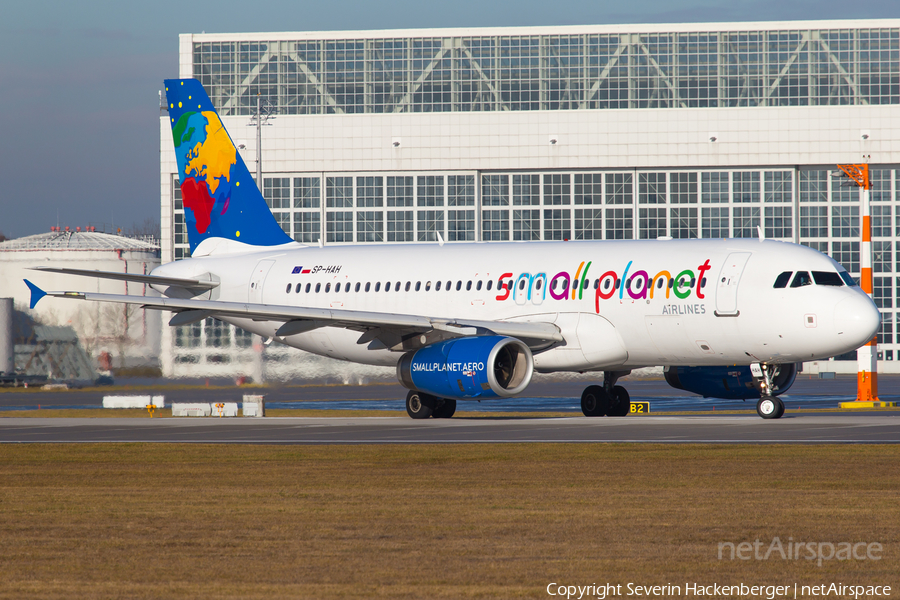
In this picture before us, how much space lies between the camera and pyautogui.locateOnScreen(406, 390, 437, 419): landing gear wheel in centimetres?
2944

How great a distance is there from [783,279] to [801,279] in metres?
0.37

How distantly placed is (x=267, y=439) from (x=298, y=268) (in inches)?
461

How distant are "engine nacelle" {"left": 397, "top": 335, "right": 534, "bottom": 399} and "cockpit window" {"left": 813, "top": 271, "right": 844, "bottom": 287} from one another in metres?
6.39

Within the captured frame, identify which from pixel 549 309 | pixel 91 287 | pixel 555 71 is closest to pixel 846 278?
pixel 549 309

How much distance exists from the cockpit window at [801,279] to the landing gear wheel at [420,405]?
9.29m

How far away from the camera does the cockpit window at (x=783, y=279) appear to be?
25.3 metres

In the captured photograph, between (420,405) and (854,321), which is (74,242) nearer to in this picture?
(420,405)

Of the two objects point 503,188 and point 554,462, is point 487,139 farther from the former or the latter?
point 554,462

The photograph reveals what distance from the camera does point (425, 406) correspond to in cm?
2947

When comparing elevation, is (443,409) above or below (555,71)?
below

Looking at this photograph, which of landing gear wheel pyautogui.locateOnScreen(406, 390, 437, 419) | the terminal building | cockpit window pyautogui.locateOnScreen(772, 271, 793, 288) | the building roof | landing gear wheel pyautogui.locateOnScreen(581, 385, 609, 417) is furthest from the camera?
the building roof

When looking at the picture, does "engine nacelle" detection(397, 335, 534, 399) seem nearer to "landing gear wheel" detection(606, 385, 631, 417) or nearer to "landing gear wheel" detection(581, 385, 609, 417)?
"landing gear wheel" detection(581, 385, 609, 417)

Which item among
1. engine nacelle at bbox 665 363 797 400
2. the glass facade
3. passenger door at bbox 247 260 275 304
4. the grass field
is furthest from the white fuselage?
the glass facade

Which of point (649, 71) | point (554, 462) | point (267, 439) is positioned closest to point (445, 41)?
point (649, 71)
